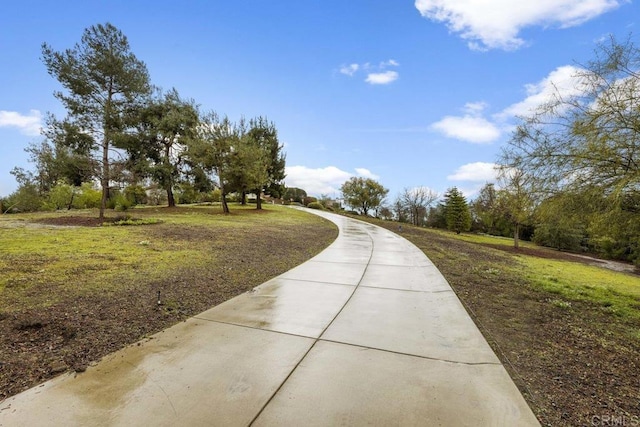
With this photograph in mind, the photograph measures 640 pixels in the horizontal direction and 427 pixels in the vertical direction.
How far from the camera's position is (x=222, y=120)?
20.0m

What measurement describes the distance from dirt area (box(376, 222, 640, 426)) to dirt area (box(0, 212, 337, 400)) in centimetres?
355

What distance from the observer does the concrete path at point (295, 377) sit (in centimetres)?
176

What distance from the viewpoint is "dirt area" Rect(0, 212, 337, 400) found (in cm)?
231

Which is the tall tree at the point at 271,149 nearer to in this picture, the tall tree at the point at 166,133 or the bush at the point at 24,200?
the tall tree at the point at 166,133

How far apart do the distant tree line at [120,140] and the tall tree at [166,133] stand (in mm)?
70

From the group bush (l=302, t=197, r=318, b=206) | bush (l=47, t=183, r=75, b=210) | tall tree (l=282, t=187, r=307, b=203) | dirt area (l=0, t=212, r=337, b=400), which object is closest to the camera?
dirt area (l=0, t=212, r=337, b=400)

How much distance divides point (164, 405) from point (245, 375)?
0.57 m

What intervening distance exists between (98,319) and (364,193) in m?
39.9

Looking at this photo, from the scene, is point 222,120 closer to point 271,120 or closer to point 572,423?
point 271,120

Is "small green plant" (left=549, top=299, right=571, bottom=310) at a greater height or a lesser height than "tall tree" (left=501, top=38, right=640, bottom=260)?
lesser

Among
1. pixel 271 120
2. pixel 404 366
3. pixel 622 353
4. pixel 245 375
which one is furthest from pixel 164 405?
pixel 271 120

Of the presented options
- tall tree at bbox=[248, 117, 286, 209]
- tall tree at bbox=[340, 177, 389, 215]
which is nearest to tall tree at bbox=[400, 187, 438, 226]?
tall tree at bbox=[340, 177, 389, 215]

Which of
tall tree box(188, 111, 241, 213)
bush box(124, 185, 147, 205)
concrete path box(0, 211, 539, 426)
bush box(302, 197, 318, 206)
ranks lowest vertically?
concrete path box(0, 211, 539, 426)

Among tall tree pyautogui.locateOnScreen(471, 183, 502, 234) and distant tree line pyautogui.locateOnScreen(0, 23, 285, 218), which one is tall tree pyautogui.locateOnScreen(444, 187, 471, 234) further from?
distant tree line pyautogui.locateOnScreen(0, 23, 285, 218)
